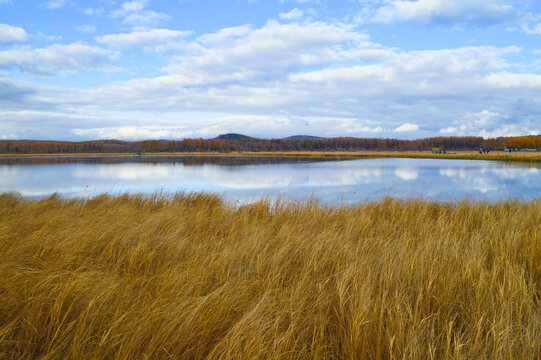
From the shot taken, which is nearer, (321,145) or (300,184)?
(300,184)

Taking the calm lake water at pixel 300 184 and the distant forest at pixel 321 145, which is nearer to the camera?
the calm lake water at pixel 300 184

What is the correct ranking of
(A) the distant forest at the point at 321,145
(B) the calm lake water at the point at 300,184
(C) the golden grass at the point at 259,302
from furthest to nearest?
(A) the distant forest at the point at 321,145
(B) the calm lake water at the point at 300,184
(C) the golden grass at the point at 259,302

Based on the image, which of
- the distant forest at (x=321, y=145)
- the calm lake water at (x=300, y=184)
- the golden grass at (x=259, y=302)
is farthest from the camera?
the distant forest at (x=321, y=145)

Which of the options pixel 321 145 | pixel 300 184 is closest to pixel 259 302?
pixel 300 184

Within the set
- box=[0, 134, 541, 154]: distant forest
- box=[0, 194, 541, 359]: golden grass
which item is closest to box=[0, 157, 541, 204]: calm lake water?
box=[0, 194, 541, 359]: golden grass

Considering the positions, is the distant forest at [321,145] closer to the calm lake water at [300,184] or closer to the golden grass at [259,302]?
the calm lake water at [300,184]

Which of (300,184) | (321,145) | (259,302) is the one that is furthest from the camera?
(321,145)

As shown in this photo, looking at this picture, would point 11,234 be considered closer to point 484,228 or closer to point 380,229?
point 380,229

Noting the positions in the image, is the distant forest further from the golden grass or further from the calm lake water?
the golden grass

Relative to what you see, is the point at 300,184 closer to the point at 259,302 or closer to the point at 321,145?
the point at 259,302

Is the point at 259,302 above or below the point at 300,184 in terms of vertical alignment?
above

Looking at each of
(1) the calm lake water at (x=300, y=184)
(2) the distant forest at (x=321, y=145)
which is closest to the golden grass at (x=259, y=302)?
(1) the calm lake water at (x=300, y=184)

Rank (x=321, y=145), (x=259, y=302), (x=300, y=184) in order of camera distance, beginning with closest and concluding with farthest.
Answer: (x=259, y=302) → (x=300, y=184) → (x=321, y=145)

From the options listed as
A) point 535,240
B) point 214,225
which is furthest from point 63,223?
point 535,240
